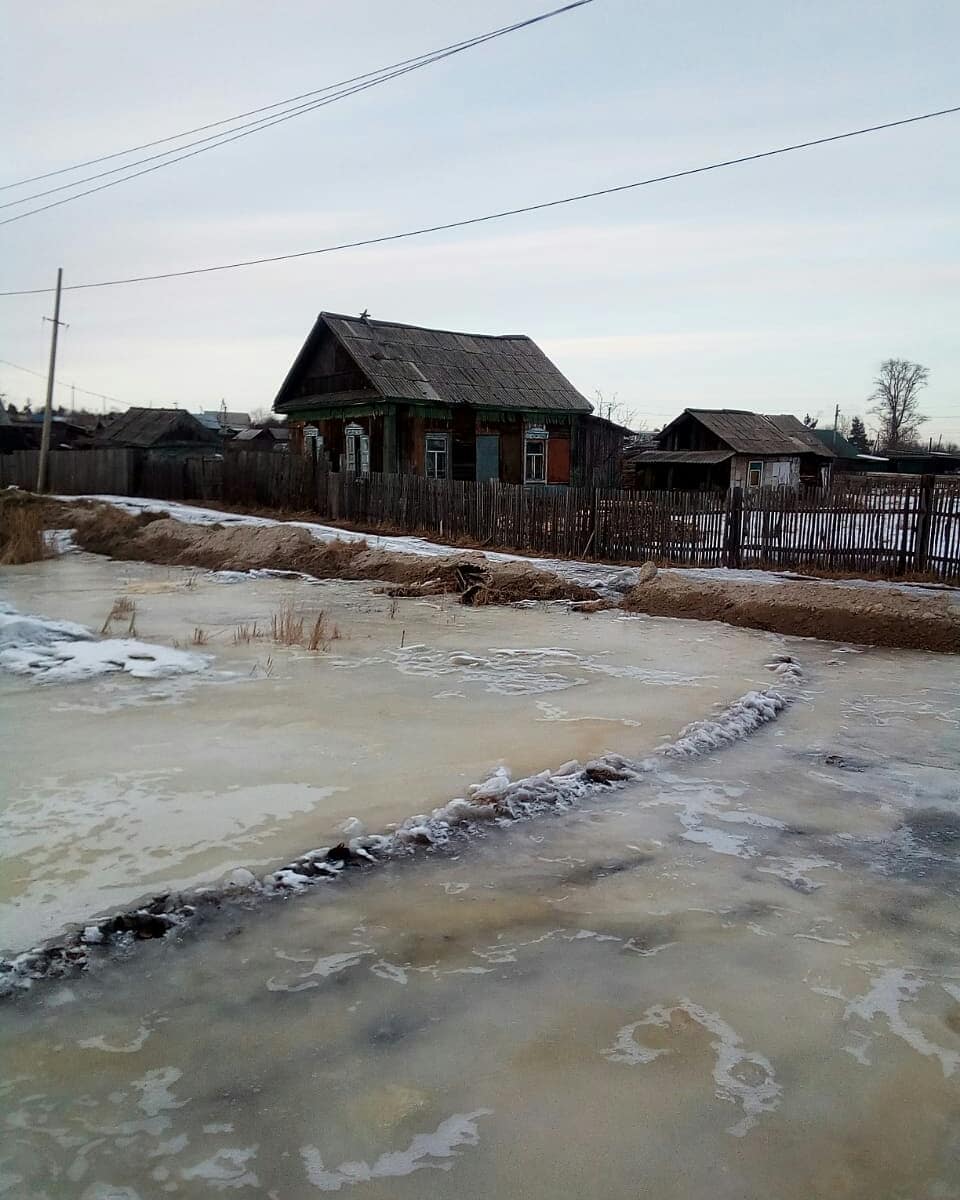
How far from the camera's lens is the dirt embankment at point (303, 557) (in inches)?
553

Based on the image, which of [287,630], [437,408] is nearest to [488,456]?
[437,408]

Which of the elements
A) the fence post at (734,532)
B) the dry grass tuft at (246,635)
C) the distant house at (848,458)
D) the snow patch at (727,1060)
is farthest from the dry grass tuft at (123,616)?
the distant house at (848,458)

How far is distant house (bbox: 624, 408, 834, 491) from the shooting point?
37.2 m

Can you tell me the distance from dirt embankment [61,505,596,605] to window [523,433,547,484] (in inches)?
412

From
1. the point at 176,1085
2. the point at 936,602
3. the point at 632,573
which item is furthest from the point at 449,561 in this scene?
the point at 176,1085

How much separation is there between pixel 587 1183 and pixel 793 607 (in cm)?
984

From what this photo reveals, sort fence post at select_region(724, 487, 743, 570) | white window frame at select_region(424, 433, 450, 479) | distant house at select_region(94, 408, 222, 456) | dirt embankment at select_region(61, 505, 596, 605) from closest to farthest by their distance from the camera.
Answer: dirt embankment at select_region(61, 505, 596, 605), fence post at select_region(724, 487, 743, 570), white window frame at select_region(424, 433, 450, 479), distant house at select_region(94, 408, 222, 456)

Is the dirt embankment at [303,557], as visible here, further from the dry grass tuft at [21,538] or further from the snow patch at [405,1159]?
the snow patch at [405,1159]

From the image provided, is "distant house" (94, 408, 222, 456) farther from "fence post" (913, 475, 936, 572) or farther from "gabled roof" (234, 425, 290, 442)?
"fence post" (913, 475, 936, 572)

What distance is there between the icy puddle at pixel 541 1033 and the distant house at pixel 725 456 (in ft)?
109

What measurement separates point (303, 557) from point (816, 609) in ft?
30.1

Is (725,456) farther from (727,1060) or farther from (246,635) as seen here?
(727,1060)

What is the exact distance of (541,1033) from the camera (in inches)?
129

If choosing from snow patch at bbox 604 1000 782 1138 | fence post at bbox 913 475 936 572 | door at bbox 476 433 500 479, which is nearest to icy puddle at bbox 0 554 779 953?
snow patch at bbox 604 1000 782 1138
